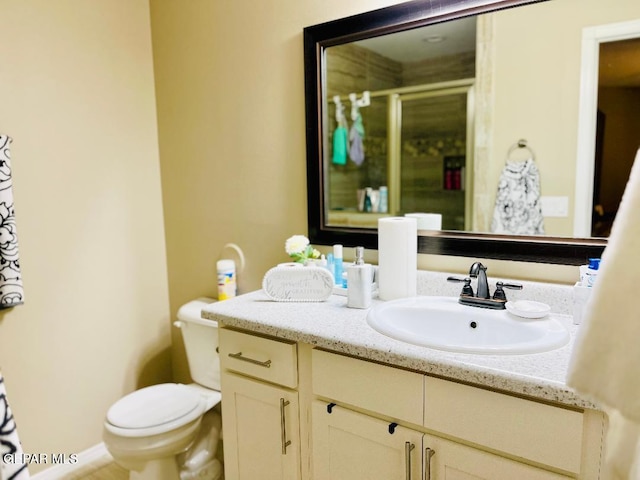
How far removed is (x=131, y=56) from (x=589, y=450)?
2.31 m

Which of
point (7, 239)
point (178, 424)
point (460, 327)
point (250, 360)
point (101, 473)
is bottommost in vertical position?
point (101, 473)

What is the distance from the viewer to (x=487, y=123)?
1.51 metres

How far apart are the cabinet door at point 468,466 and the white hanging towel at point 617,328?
0.53 metres

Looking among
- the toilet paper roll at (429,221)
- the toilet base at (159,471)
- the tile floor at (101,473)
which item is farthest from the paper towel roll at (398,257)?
the tile floor at (101,473)

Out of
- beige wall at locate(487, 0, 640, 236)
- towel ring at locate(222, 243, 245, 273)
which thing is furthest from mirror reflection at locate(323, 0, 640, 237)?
towel ring at locate(222, 243, 245, 273)

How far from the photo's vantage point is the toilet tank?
197 centimetres

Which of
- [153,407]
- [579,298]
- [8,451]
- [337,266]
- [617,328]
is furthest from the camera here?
[153,407]

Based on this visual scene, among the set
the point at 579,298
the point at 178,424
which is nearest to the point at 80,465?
the point at 178,424

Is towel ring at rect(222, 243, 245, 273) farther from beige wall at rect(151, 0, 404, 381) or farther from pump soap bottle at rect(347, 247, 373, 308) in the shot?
pump soap bottle at rect(347, 247, 373, 308)

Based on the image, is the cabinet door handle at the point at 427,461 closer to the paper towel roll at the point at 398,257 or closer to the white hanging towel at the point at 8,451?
the paper towel roll at the point at 398,257

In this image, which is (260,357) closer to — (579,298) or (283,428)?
(283,428)

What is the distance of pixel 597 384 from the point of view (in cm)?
52

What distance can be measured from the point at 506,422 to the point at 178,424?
3.87ft

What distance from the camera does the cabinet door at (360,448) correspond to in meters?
1.11
